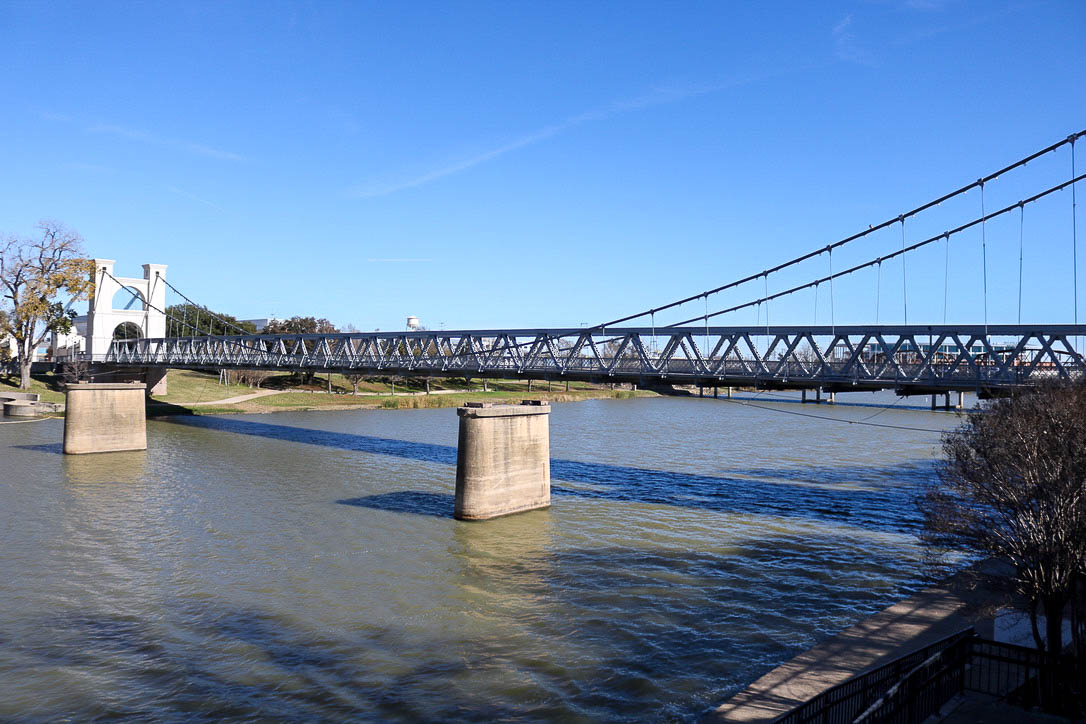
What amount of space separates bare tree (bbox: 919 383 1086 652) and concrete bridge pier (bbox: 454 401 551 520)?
15.8m

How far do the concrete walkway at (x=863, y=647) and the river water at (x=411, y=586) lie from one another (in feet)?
2.87

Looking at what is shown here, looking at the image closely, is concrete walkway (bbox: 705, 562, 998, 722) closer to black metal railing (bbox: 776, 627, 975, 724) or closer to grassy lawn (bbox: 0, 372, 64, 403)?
black metal railing (bbox: 776, 627, 975, 724)

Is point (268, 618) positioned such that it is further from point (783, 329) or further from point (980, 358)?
point (980, 358)

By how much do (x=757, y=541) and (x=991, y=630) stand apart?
32.7 feet

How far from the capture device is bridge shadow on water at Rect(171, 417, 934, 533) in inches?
1198

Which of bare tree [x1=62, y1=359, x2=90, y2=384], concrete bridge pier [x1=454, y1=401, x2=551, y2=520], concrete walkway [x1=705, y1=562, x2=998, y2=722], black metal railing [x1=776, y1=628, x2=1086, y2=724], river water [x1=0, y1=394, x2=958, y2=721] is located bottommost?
river water [x1=0, y1=394, x2=958, y2=721]

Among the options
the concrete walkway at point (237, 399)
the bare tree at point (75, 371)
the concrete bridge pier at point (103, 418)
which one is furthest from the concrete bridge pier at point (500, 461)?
the bare tree at point (75, 371)

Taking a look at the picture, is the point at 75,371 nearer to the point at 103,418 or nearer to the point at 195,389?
the point at 195,389

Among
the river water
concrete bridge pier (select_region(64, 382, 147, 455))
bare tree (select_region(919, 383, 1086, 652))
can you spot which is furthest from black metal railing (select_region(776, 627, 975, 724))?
concrete bridge pier (select_region(64, 382, 147, 455))

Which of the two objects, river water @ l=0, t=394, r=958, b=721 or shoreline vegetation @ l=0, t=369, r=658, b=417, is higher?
shoreline vegetation @ l=0, t=369, r=658, b=417

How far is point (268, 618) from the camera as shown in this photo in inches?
695

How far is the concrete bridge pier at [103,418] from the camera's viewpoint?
143 feet

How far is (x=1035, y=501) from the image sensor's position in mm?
15188

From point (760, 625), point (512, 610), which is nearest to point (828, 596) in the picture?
point (760, 625)
